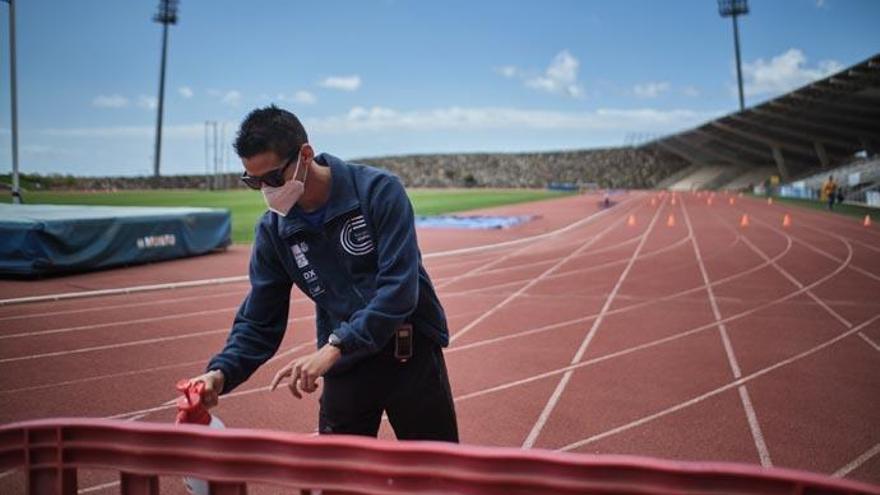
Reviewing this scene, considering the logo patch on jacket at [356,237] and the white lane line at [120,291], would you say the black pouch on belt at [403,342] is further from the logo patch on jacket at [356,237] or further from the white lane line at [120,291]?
the white lane line at [120,291]

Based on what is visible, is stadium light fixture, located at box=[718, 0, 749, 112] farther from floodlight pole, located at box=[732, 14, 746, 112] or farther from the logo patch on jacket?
the logo patch on jacket

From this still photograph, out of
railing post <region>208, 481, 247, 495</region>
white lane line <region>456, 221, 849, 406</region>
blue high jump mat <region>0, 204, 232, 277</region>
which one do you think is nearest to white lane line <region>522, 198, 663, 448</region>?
white lane line <region>456, 221, 849, 406</region>

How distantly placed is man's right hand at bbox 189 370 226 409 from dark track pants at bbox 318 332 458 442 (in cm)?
37

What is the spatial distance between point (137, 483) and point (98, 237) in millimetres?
12043

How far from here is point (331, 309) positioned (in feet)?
7.48

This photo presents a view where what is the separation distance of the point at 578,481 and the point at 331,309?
119 centimetres

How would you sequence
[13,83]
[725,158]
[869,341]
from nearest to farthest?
[869,341] → [13,83] → [725,158]

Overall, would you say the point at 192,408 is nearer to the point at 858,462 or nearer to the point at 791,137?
the point at 858,462

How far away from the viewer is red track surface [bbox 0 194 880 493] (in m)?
4.59

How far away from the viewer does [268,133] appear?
2096 millimetres

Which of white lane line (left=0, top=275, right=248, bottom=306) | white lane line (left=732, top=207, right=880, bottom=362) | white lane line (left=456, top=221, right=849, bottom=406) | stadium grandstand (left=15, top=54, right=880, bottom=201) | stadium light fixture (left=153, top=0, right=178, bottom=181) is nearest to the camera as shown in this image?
white lane line (left=456, top=221, right=849, bottom=406)

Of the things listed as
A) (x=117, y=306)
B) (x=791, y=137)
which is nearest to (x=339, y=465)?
(x=117, y=306)

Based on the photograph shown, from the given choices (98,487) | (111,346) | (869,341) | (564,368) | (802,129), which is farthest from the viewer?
(802,129)

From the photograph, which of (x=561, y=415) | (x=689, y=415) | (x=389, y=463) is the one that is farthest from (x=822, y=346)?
(x=389, y=463)
